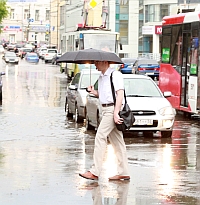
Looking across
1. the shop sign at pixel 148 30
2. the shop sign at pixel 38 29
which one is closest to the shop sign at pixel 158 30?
the shop sign at pixel 148 30

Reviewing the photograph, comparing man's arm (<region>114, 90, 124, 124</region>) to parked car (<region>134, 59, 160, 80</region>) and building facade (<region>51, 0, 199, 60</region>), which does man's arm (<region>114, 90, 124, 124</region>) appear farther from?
building facade (<region>51, 0, 199, 60</region>)

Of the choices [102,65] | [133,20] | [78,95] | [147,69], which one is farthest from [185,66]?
[133,20]

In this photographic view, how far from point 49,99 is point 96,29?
39.2 feet

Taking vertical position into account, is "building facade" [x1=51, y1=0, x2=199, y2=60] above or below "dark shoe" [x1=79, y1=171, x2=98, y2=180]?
above

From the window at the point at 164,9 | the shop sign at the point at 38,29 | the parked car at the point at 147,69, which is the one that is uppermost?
the window at the point at 164,9

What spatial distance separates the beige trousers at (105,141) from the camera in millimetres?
10406

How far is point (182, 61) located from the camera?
2170cm

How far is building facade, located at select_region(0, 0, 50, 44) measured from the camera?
149 m

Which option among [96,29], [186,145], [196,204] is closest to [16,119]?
[186,145]

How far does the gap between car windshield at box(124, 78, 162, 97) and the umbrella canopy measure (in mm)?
5450

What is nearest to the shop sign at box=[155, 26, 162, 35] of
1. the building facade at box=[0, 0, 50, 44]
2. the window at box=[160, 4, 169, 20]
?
the window at box=[160, 4, 169, 20]

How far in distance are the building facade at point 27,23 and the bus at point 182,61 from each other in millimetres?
125443

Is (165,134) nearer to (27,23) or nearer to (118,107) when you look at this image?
(118,107)

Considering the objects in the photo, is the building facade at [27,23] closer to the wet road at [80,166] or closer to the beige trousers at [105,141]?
the wet road at [80,166]
